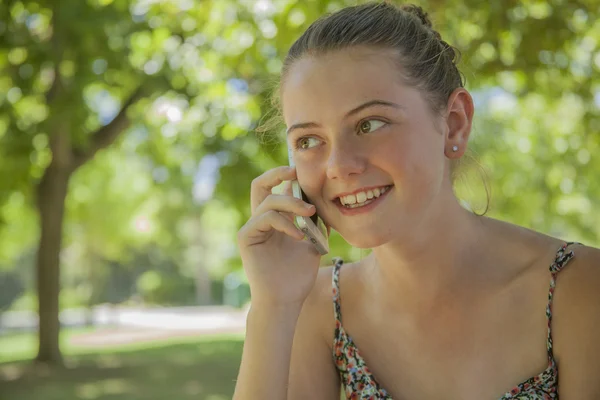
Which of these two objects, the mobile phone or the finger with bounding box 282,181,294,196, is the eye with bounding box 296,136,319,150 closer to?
the mobile phone

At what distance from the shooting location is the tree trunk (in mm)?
11742

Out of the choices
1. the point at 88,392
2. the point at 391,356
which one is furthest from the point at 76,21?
the point at 88,392

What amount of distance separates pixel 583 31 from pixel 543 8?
316 millimetres

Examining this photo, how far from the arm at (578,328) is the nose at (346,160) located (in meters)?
0.65

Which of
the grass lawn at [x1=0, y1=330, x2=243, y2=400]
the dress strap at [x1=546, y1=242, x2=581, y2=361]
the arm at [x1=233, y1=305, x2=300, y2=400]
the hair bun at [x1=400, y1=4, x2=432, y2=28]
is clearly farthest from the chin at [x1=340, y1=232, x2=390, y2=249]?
the grass lawn at [x1=0, y1=330, x2=243, y2=400]

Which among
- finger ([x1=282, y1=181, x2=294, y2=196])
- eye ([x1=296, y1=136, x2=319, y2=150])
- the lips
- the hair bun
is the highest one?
the hair bun

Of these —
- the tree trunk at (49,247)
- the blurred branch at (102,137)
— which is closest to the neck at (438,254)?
the blurred branch at (102,137)

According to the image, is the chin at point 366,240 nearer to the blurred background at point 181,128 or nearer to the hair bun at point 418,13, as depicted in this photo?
the blurred background at point 181,128

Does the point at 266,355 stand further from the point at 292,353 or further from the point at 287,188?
the point at 287,188

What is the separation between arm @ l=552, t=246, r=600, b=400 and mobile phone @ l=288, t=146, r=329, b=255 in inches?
26.0

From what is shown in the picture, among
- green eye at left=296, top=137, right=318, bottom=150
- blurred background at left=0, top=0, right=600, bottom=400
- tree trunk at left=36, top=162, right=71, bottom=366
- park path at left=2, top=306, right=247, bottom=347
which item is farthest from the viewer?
park path at left=2, top=306, right=247, bottom=347

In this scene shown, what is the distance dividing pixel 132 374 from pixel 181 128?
156 inches

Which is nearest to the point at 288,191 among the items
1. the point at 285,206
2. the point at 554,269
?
the point at 285,206

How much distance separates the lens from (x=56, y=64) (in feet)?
18.5
